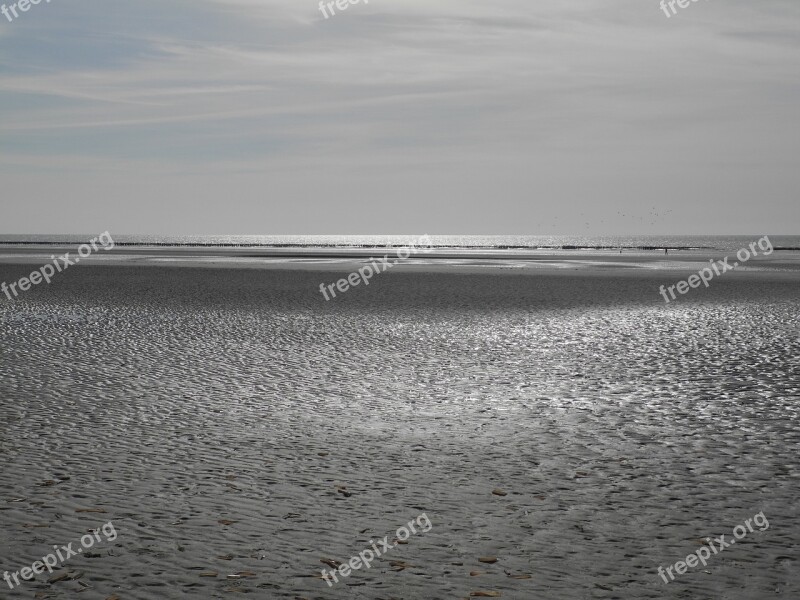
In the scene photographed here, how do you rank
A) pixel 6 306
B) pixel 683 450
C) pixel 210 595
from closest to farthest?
pixel 210 595 → pixel 683 450 → pixel 6 306

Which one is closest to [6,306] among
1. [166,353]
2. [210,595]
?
[166,353]

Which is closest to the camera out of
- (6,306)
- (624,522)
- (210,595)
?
(210,595)

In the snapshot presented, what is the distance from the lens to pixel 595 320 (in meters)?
25.6

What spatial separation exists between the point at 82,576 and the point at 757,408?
1002cm

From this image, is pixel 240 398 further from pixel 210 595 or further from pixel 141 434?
pixel 210 595
